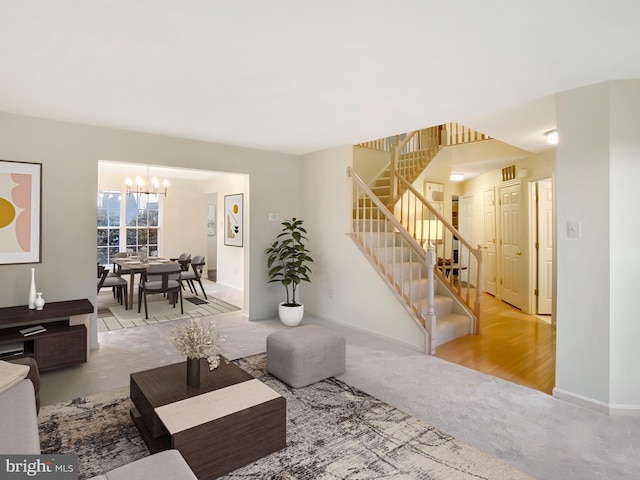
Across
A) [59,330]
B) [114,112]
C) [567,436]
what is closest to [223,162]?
[114,112]

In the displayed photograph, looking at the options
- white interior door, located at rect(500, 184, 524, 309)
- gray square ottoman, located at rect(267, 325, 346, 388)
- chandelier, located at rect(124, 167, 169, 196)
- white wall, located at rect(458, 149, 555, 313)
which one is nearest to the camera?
gray square ottoman, located at rect(267, 325, 346, 388)

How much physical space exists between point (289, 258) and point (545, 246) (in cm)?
395

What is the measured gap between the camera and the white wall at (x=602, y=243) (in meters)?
2.73

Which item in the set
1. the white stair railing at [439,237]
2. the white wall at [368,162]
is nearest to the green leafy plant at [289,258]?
the white stair railing at [439,237]

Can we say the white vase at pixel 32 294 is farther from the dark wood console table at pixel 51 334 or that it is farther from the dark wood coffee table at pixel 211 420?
the dark wood coffee table at pixel 211 420

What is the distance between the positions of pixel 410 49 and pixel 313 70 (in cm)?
69

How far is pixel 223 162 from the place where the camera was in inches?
197

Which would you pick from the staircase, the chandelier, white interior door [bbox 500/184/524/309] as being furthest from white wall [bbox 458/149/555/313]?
the chandelier

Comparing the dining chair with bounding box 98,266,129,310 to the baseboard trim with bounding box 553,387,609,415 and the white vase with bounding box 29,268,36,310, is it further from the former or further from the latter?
the baseboard trim with bounding box 553,387,609,415

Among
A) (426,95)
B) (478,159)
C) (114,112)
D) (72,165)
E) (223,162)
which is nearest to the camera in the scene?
(426,95)

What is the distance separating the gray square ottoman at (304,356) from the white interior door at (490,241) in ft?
15.9

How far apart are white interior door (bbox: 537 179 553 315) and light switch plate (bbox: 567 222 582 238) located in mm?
2993

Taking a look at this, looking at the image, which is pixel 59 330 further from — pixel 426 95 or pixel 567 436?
pixel 567 436

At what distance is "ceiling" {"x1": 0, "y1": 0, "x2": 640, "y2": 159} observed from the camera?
1.88 metres
